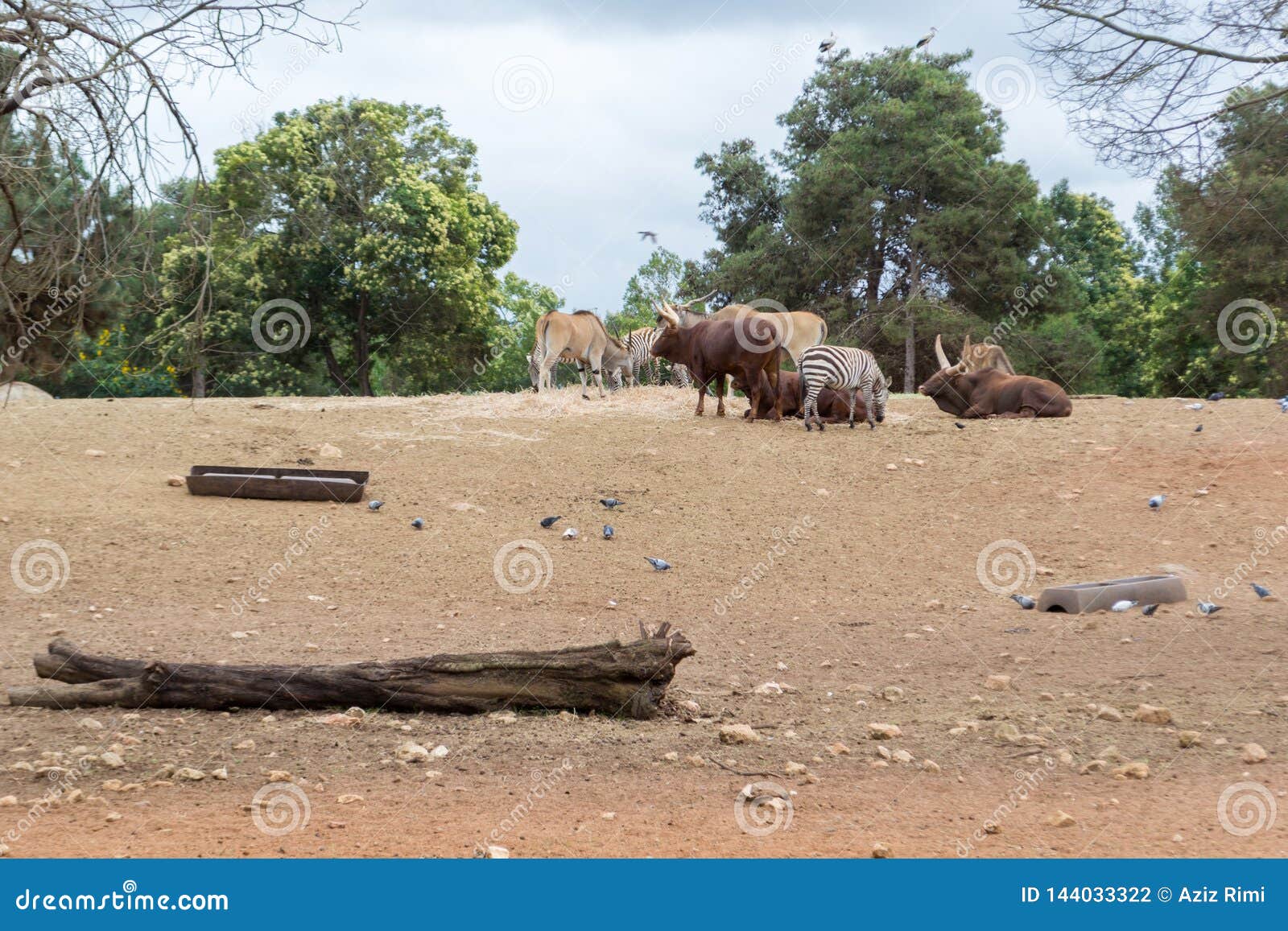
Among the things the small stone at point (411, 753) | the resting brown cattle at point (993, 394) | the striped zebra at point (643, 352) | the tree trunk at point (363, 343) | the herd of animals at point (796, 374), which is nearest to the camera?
the small stone at point (411, 753)

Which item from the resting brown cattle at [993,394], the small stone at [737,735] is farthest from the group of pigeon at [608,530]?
the resting brown cattle at [993,394]

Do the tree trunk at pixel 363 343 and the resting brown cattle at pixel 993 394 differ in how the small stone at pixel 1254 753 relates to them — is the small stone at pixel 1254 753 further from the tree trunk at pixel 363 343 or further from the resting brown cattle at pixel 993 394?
the tree trunk at pixel 363 343

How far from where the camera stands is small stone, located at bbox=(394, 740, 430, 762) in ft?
17.9

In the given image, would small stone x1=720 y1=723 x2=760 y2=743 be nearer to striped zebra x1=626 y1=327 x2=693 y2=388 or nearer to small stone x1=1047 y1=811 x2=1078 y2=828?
small stone x1=1047 y1=811 x2=1078 y2=828

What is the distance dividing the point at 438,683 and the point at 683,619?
10.6 feet

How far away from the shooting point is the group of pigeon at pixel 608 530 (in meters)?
10.4

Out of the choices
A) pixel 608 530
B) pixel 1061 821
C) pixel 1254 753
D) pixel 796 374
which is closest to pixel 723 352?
pixel 796 374

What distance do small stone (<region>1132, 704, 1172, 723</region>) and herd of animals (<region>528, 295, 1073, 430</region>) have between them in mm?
8762

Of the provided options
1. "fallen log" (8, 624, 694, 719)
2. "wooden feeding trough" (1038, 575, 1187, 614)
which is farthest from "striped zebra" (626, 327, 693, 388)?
"fallen log" (8, 624, 694, 719)

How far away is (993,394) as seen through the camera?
16328mm

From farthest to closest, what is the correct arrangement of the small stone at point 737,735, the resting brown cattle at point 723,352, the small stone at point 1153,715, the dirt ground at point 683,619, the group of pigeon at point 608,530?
the resting brown cattle at point 723,352 < the group of pigeon at point 608,530 < the small stone at point 1153,715 < the small stone at point 737,735 < the dirt ground at point 683,619

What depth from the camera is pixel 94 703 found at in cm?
629

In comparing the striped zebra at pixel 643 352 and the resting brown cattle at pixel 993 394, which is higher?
→ the striped zebra at pixel 643 352

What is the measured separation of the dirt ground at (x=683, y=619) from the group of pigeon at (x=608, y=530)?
0.13 meters
